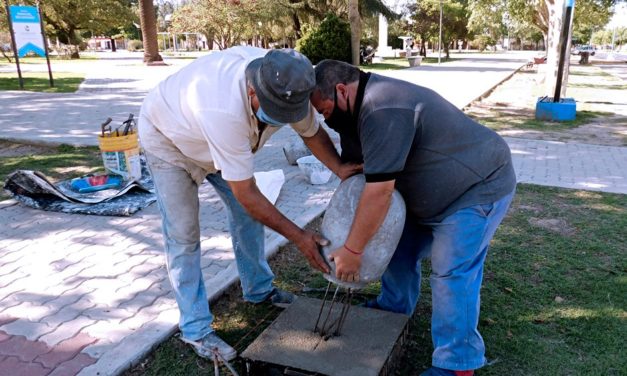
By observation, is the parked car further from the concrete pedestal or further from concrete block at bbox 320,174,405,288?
concrete block at bbox 320,174,405,288

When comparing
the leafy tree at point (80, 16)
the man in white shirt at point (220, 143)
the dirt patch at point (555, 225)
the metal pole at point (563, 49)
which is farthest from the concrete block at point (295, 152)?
the leafy tree at point (80, 16)

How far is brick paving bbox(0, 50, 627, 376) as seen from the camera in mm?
2943

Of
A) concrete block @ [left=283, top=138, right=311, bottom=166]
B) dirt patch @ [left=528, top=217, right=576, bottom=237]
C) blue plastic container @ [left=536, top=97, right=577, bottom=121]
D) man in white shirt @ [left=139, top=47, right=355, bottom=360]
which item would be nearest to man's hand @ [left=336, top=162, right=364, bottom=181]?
man in white shirt @ [left=139, top=47, right=355, bottom=360]

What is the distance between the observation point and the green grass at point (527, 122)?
10.3 metres

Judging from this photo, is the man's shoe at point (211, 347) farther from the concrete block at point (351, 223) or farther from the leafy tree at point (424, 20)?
the leafy tree at point (424, 20)

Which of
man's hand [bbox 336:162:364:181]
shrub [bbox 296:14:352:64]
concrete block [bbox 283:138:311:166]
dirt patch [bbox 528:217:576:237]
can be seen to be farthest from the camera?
shrub [bbox 296:14:352:64]

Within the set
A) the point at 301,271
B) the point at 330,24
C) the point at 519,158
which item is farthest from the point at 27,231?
the point at 330,24

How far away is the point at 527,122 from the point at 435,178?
9.44 m

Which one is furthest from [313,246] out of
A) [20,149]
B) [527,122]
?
[527,122]

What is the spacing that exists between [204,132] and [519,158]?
20.7 ft

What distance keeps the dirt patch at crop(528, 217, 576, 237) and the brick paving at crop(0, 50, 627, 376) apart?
1379 mm

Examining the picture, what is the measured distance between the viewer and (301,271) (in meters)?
3.98

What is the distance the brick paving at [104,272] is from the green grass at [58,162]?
4.22 feet

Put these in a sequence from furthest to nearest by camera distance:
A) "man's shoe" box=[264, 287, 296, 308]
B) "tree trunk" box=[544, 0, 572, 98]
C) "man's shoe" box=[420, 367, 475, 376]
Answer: "tree trunk" box=[544, 0, 572, 98] → "man's shoe" box=[264, 287, 296, 308] → "man's shoe" box=[420, 367, 475, 376]
